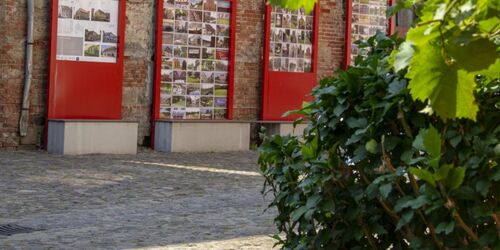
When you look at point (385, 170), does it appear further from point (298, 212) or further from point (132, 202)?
point (132, 202)

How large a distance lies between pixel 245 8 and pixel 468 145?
14757 millimetres

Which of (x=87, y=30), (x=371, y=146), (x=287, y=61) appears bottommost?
(x=371, y=146)

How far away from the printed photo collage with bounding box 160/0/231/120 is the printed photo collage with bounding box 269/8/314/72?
1.05 meters

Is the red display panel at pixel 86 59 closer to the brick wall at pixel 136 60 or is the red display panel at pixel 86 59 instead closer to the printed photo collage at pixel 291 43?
the brick wall at pixel 136 60

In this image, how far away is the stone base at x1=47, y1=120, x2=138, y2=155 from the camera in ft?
49.9

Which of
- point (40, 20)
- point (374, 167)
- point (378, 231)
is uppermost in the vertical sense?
point (40, 20)

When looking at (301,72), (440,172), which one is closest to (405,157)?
(440,172)

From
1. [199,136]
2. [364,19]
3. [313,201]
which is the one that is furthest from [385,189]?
[364,19]

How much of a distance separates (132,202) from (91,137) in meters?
5.45

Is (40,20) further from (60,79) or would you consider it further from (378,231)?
(378,231)

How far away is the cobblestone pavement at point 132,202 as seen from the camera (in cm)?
765

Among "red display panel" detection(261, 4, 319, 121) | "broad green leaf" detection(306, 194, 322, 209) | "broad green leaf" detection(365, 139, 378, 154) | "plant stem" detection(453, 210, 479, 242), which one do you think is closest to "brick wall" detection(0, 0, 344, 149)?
"red display panel" detection(261, 4, 319, 121)

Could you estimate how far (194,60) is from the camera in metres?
17.2

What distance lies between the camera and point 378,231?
3.70 m
